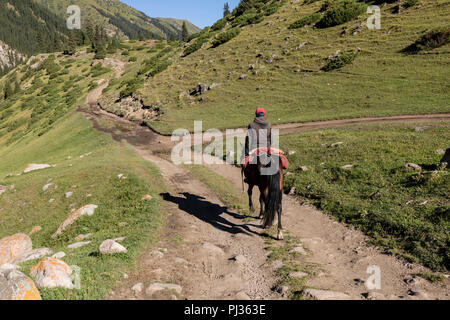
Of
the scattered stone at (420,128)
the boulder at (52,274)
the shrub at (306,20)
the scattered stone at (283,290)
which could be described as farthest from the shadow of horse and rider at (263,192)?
the shrub at (306,20)

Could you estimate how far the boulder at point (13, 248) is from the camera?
33.0 feet

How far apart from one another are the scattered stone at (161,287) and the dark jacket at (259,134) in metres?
6.15

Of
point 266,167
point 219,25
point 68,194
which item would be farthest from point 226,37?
point 266,167

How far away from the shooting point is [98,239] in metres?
9.53

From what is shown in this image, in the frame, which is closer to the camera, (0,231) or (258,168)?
(258,168)

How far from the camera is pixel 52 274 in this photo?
18.3 ft

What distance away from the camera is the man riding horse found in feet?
30.8

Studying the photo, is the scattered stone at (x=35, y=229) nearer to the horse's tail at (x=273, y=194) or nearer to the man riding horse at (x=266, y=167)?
the man riding horse at (x=266, y=167)

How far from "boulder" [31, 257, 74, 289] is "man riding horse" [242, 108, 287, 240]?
6.37 meters

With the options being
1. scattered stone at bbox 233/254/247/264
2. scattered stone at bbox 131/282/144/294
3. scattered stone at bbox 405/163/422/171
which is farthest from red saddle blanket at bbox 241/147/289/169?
scattered stone at bbox 405/163/422/171

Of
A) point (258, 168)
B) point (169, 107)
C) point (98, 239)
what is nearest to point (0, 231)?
point (98, 239)

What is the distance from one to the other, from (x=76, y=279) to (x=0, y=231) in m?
13.8

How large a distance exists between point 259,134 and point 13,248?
35.5 feet
